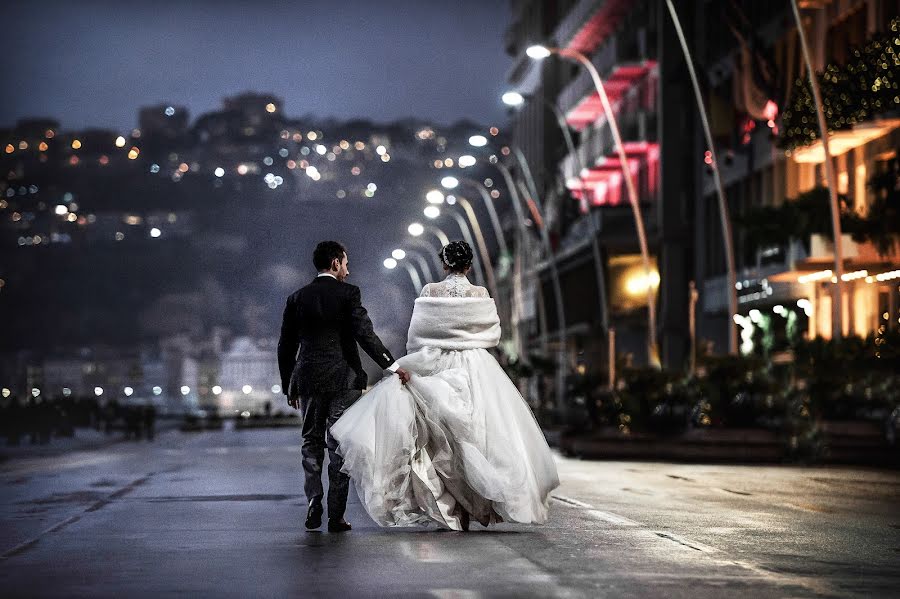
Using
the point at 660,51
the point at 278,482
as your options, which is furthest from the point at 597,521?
the point at 660,51

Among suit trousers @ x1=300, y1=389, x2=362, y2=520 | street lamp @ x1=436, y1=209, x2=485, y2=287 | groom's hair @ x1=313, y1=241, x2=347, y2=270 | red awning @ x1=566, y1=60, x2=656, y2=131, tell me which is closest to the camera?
suit trousers @ x1=300, y1=389, x2=362, y2=520

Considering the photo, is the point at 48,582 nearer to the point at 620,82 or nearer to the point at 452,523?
the point at 452,523

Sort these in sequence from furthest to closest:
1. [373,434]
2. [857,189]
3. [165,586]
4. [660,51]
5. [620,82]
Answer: [620,82]
[660,51]
[857,189]
[373,434]
[165,586]

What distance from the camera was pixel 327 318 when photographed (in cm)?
1366

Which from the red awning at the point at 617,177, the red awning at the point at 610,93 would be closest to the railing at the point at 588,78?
the red awning at the point at 610,93

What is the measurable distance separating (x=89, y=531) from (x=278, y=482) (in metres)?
8.87

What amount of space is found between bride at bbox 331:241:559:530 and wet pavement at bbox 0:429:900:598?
26 centimetres

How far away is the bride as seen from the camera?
13.0 meters

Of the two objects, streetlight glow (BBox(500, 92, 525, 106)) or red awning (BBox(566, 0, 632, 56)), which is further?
red awning (BBox(566, 0, 632, 56))

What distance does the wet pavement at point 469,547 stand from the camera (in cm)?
972

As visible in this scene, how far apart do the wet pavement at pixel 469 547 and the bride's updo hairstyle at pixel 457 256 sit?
1997 millimetres

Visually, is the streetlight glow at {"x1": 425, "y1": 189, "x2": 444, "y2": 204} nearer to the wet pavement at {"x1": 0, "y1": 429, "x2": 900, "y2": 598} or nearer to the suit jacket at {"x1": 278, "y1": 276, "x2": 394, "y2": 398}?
the wet pavement at {"x1": 0, "y1": 429, "x2": 900, "y2": 598}

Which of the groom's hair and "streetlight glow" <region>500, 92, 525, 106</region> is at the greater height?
"streetlight glow" <region>500, 92, 525, 106</region>

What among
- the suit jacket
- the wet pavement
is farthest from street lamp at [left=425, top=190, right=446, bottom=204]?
the suit jacket
